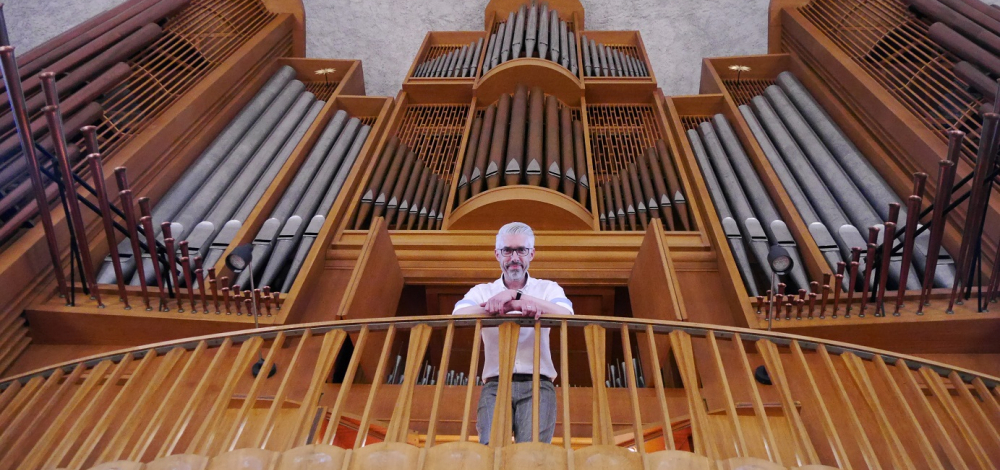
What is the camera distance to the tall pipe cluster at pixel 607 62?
315 inches

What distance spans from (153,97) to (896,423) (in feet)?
20.9

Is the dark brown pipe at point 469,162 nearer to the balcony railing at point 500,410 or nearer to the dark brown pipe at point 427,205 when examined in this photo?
the dark brown pipe at point 427,205

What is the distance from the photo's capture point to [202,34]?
25.1ft

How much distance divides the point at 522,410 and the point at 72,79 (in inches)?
202

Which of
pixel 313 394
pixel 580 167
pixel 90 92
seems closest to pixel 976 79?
pixel 580 167

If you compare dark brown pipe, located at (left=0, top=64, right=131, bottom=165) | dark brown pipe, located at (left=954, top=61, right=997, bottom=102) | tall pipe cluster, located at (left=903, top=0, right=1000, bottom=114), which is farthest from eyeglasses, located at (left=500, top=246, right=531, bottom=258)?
dark brown pipe, located at (left=954, top=61, right=997, bottom=102)

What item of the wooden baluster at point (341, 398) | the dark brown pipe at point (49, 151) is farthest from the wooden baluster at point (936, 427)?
the dark brown pipe at point (49, 151)

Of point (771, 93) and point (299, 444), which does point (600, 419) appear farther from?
point (771, 93)

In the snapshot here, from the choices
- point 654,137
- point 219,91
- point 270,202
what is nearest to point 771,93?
point 654,137

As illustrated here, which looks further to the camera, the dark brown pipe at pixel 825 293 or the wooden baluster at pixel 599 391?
the dark brown pipe at pixel 825 293

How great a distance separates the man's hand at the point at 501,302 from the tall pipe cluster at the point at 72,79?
2469mm

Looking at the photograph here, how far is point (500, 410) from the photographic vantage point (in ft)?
8.29

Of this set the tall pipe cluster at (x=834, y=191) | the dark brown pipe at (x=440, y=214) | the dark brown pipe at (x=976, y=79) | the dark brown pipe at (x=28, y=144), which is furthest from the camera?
the dark brown pipe at (x=440, y=214)

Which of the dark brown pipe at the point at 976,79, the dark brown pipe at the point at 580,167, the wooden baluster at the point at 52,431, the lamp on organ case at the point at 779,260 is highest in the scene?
the dark brown pipe at the point at 976,79
